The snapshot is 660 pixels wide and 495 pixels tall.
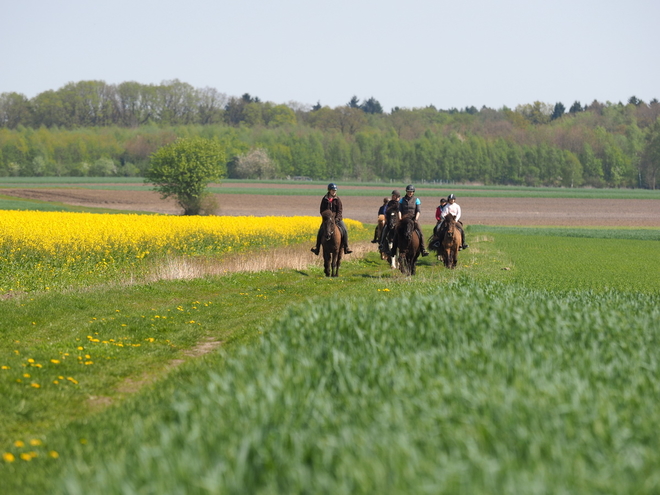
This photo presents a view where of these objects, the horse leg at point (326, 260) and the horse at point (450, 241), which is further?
the horse at point (450, 241)

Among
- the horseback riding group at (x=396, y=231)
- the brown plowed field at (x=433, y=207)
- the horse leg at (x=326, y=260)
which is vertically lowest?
the brown plowed field at (x=433, y=207)

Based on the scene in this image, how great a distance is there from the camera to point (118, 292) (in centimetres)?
1744

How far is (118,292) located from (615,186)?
144 metres

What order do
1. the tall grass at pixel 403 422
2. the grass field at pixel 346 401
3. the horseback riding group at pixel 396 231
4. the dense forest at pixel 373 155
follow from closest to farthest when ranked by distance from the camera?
the tall grass at pixel 403 422
the grass field at pixel 346 401
the horseback riding group at pixel 396 231
the dense forest at pixel 373 155

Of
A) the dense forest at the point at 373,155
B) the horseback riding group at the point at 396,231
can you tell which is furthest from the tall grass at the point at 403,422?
the dense forest at the point at 373,155

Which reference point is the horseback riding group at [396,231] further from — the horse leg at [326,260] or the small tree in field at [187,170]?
the small tree in field at [187,170]

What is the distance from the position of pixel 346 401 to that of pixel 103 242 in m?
19.6

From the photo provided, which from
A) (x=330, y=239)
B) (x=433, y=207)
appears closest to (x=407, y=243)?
(x=330, y=239)

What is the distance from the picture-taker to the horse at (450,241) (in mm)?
24109

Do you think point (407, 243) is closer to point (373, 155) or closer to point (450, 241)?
point (450, 241)

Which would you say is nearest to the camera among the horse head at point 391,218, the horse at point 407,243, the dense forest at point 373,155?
the horse at point 407,243

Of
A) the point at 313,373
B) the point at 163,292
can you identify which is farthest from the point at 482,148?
the point at 313,373

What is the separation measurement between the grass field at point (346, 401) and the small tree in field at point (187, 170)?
54.9 metres

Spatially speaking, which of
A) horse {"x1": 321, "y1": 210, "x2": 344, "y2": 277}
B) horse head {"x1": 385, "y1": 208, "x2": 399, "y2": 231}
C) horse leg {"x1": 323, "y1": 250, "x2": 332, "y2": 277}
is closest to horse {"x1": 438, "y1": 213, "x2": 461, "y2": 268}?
horse head {"x1": 385, "y1": 208, "x2": 399, "y2": 231}
